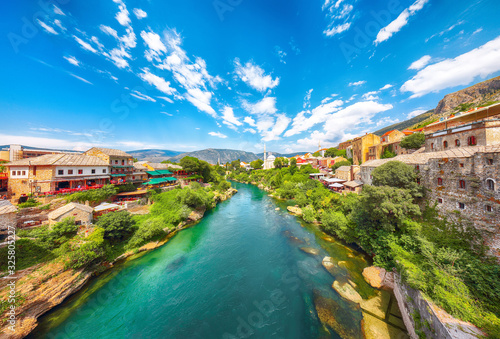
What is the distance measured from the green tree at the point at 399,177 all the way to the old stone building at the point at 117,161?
29.9 meters

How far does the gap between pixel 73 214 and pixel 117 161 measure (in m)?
11.4

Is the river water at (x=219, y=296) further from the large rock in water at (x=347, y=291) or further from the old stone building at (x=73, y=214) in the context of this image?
the old stone building at (x=73, y=214)

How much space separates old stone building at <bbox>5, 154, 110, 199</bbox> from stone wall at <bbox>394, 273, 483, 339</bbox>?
91.0ft

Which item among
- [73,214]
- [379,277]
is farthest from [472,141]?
[73,214]

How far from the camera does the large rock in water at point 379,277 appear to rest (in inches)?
380

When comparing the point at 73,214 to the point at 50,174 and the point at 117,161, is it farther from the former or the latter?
the point at 117,161

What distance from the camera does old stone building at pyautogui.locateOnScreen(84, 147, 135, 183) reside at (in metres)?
20.0

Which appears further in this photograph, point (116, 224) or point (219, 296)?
point (116, 224)

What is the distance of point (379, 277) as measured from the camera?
10.1m

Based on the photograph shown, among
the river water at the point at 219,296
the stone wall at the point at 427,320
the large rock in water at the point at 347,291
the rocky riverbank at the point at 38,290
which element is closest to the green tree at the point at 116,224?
the rocky riverbank at the point at 38,290

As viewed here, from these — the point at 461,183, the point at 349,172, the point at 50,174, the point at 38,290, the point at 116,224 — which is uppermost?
the point at 50,174

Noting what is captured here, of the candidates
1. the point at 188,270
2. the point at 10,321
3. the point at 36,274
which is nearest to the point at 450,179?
the point at 188,270

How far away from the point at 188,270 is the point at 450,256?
1636 centimetres

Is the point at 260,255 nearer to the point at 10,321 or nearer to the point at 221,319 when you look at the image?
the point at 221,319
